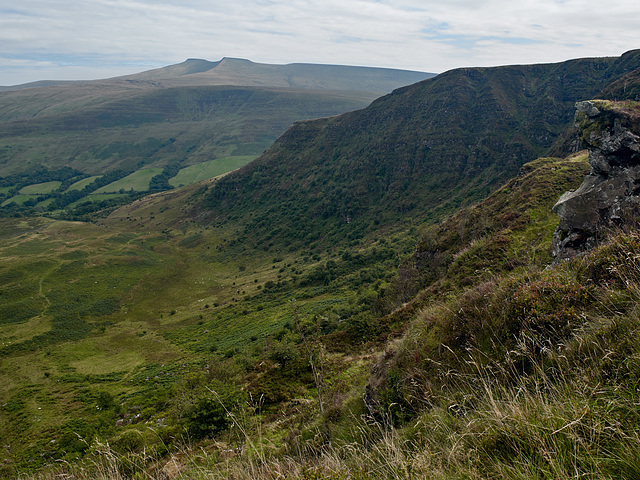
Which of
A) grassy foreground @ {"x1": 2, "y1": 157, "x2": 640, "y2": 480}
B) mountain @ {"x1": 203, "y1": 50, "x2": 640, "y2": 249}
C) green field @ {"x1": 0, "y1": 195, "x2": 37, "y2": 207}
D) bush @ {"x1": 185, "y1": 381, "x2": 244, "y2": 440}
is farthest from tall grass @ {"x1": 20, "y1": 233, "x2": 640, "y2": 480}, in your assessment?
green field @ {"x1": 0, "y1": 195, "x2": 37, "y2": 207}

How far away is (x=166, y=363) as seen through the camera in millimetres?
38219

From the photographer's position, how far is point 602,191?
14711 millimetres

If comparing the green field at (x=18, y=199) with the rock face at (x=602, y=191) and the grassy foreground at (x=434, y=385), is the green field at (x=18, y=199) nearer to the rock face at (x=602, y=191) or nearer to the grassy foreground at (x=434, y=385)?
the grassy foreground at (x=434, y=385)

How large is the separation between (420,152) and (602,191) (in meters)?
78.6

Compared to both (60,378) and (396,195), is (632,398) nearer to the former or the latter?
(60,378)

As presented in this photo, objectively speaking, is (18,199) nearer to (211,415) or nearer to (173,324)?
(173,324)

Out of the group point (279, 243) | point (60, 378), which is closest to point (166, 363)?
point (60, 378)

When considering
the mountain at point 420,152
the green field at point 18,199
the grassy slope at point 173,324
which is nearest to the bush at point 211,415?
the grassy slope at point 173,324

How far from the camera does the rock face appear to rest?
1356 centimetres

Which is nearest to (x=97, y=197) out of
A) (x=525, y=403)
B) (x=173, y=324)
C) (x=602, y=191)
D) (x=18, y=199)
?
(x=18, y=199)

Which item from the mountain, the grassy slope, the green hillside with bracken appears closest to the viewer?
the green hillside with bracken

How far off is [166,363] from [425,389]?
40.4 metres

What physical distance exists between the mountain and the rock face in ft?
161

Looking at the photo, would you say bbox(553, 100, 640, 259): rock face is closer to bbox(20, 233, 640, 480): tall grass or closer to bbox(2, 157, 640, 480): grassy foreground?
bbox(2, 157, 640, 480): grassy foreground
